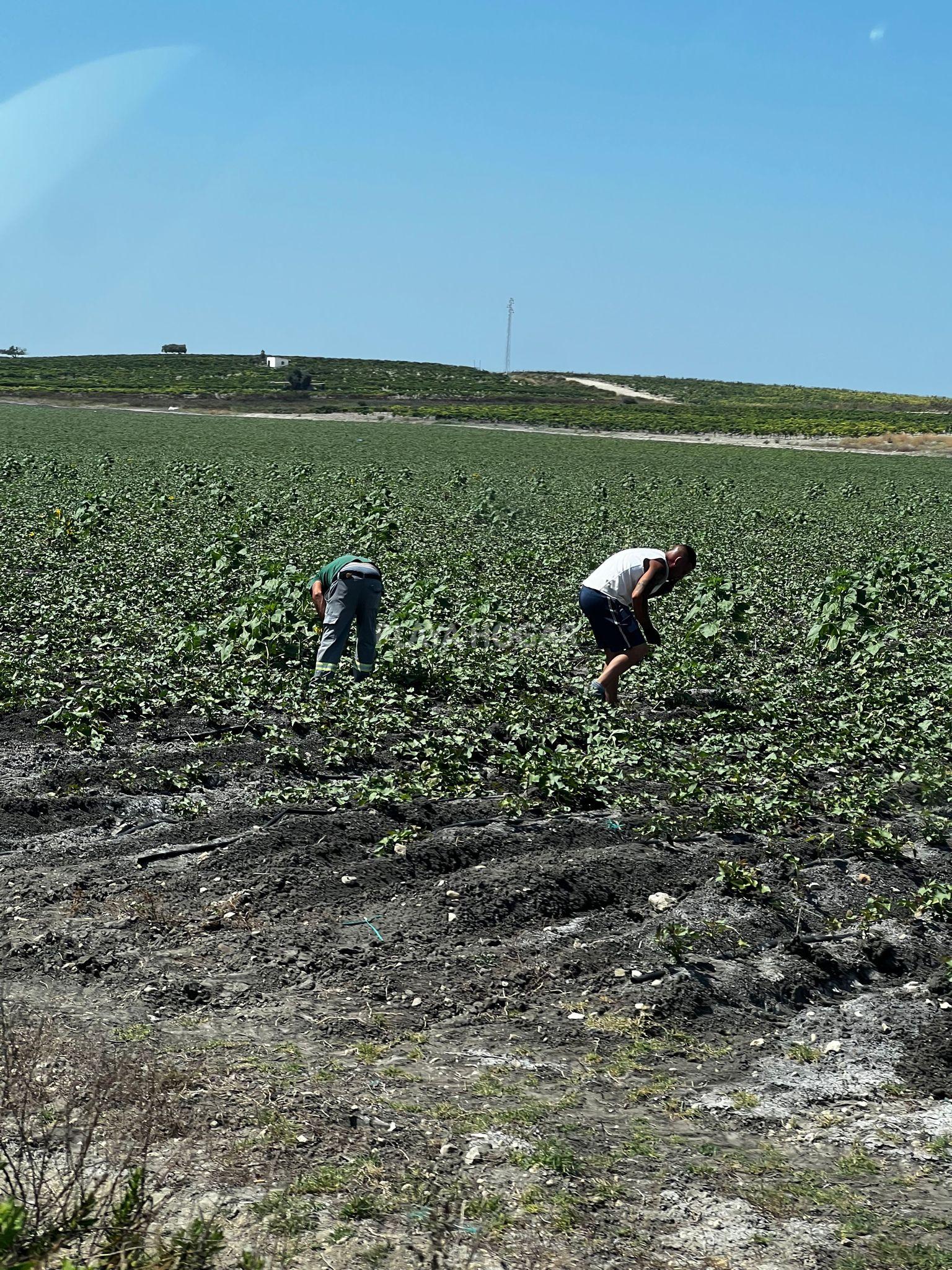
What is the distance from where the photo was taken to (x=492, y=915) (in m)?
5.98

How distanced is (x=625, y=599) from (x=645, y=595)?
6.5 inches

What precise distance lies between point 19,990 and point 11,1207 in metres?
2.42

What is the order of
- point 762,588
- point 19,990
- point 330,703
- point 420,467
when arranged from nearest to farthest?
1. point 19,990
2. point 330,703
3. point 762,588
4. point 420,467

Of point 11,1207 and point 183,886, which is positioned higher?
point 11,1207

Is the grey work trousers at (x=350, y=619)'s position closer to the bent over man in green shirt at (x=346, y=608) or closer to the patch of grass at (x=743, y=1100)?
the bent over man in green shirt at (x=346, y=608)

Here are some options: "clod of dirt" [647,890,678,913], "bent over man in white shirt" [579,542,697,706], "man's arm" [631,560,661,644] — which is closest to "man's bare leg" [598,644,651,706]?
"bent over man in white shirt" [579,542,697,706]

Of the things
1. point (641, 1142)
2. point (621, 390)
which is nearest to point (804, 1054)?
point (641, 1142)

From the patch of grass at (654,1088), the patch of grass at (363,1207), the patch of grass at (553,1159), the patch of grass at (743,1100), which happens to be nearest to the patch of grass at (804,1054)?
the patch of grass at (743,1100)

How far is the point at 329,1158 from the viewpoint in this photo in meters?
3.91

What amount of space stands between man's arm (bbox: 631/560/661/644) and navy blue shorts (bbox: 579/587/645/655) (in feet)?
0.19

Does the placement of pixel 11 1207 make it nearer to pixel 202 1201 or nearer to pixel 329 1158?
pixel 202 1201

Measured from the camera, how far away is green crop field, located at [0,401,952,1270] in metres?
3.86

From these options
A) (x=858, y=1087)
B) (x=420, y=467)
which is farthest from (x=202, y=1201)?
(x=420, y=467)

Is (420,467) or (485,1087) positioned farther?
(420,467)
